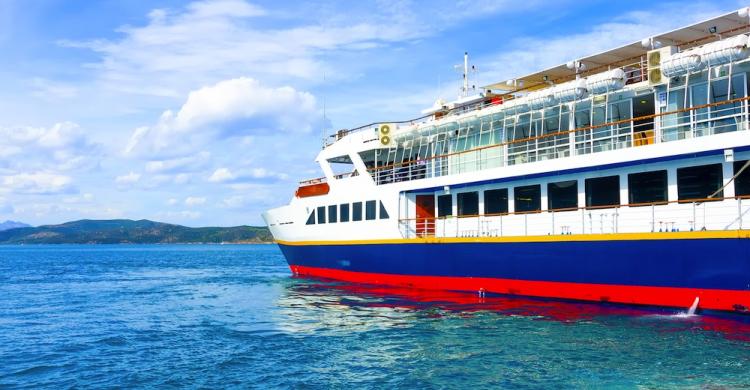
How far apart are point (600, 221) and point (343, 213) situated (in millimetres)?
12212

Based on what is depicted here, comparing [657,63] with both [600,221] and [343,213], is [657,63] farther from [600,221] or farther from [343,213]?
[343,213]

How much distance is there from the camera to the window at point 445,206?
2405 centimetres

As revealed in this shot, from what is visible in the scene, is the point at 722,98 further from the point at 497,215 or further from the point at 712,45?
the point at 497,215

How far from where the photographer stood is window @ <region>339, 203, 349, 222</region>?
27500mm

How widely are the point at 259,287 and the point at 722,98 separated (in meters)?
20.8

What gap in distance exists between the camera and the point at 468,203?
23.3m

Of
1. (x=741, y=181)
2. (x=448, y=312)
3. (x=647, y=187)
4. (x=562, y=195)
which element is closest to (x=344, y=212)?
(x=448, y=312)

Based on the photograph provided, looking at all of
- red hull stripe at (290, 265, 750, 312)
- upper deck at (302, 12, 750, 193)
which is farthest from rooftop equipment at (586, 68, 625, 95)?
red hull stripe at (290, 265, 750, 312)

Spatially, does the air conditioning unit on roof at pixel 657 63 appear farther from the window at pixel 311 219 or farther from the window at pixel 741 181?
the window at pixel 311 219

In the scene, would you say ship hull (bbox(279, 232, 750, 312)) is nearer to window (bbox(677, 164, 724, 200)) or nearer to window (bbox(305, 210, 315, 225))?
window (bbox(677, 164, 724, 200))

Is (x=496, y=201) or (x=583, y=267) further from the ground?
(x=496, y=201)

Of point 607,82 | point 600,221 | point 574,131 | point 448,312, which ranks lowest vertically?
point 448,312

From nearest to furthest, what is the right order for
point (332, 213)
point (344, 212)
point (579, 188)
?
point (579, 188)
point (344, 212)
point (332, 213)

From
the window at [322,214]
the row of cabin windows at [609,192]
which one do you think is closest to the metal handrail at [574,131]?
the row of cabin windows at [609,192]
